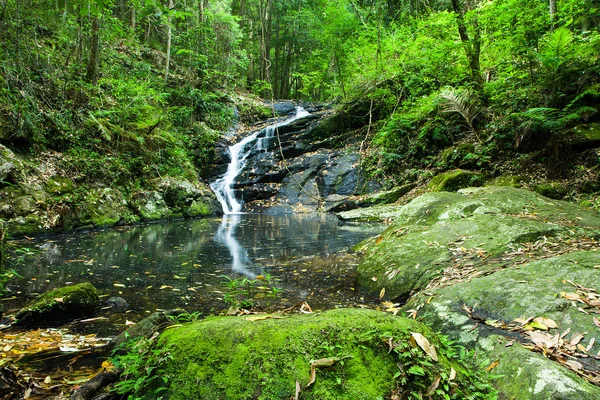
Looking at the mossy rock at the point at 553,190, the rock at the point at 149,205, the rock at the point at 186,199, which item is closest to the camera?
the mossy rock at the point at 553,190

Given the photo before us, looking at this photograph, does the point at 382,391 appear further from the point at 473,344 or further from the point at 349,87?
the point at 349,87

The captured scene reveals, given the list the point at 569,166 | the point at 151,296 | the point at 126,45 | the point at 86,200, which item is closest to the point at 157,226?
the point at 86,200

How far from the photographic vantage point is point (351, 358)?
1629 millimetres

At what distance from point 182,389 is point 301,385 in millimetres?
563

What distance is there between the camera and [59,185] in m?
8.87

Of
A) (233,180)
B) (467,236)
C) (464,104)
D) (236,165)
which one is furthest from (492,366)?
(236,165)

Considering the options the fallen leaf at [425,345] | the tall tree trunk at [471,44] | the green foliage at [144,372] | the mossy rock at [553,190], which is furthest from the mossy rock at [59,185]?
the tall tree trunk at [471,44]

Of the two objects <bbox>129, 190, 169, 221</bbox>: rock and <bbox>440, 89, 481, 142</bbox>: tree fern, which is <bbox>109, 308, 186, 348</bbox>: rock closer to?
<bbox>129, 190, 169, 221</bbox>: rock

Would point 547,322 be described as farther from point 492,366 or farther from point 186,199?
point 186,199

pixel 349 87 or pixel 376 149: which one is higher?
pixel 349 87

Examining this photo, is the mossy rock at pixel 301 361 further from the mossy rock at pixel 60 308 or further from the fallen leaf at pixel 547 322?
the mossy rock at pixel 60 308

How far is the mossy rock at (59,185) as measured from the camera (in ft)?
28.2

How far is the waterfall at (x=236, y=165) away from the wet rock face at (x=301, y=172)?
26cm

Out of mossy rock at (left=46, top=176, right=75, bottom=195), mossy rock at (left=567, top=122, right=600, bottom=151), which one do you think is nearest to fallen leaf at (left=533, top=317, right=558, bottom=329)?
mossy rock at (left=567, top=122, right=600, bottom=151)
